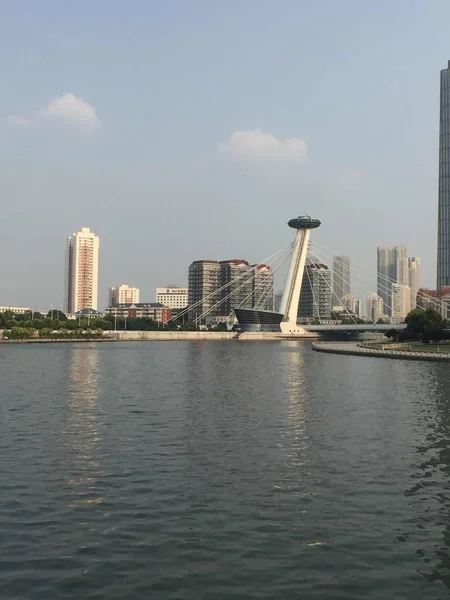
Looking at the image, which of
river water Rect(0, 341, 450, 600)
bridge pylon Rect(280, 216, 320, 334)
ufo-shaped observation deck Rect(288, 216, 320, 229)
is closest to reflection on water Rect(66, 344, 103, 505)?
river water Rect(0, 341, 450, 600)

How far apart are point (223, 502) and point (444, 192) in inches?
7087

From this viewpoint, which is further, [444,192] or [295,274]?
[444,192]

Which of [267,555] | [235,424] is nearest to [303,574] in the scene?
[267,555]

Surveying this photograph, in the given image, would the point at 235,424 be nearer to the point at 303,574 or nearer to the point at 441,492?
the point at 441,492

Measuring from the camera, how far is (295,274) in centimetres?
14662

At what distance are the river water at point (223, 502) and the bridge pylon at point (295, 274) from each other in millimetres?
119907

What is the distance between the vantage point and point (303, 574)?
9.38 m

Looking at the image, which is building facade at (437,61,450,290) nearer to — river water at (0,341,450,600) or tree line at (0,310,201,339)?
tree line at (0,310,201,339)

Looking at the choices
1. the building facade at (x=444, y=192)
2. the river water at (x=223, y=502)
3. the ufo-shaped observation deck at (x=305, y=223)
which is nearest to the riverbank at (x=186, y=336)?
the ufo-shaped observation deck at (x=305, y=223)

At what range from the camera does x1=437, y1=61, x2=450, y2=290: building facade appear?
175750mm

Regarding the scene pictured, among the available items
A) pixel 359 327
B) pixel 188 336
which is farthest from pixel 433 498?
pixel 188 336

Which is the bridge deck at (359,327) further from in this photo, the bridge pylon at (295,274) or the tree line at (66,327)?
the tree line at (66,327)

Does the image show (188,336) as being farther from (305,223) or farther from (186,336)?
(305,223)

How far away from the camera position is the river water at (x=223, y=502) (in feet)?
30.1
